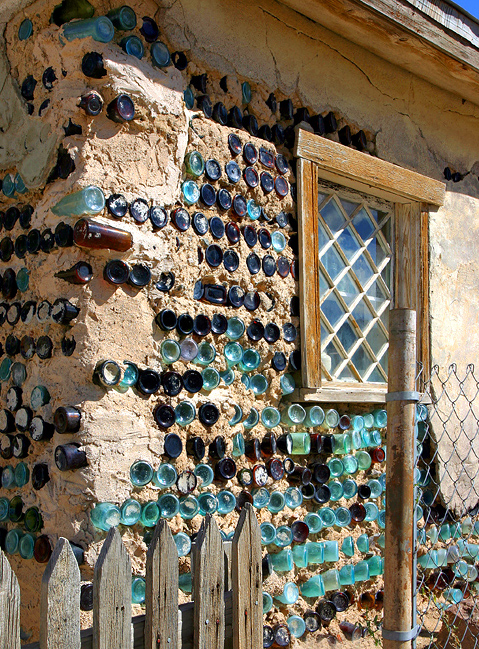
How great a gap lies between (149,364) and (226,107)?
47.7 inches

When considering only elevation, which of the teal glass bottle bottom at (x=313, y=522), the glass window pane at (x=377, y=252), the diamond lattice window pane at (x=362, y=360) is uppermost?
the glass window pane at (x=377, y=252)

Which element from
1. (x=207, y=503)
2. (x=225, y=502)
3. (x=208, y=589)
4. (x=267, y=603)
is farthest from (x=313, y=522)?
(x=208, y=589)

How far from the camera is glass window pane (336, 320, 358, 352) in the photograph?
334cm

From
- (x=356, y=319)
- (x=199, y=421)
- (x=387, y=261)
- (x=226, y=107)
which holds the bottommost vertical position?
(x=199, y=421)

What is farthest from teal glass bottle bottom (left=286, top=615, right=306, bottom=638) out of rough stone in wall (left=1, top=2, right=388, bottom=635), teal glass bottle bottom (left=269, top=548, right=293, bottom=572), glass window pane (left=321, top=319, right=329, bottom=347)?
glass window pane (left=321, top=319, right=329, bottom=347)

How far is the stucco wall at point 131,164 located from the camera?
7.30 ft

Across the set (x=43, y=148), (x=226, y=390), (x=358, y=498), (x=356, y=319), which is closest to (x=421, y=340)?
(x=356, y=319)

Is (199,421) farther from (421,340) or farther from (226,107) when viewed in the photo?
(421,340)

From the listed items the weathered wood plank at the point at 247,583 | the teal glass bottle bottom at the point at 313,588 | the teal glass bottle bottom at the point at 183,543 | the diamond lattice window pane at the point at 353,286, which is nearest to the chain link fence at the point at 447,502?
the diamond lattice window pane at the point at 353,286

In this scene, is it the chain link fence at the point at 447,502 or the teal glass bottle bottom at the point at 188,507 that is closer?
the teal glass bottle bottom at the point at 188,507

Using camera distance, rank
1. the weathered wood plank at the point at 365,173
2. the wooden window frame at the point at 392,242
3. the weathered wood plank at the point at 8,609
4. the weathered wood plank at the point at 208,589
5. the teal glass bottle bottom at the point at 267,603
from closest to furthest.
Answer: the weathered wood plank at the point at 8,609
the weathered wood plank at the point at 208,589
the teal glass bottle bottom at the point at 267,603
the wooden window frame at the point at 392,242
the weathered wood plank at the point at 365,173

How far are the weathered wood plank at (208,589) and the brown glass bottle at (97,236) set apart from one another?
41.8 inches

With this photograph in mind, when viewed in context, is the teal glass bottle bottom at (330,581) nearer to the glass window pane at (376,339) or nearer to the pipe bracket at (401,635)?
the glass window pane at (376,339)

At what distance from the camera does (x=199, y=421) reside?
2527 mm
